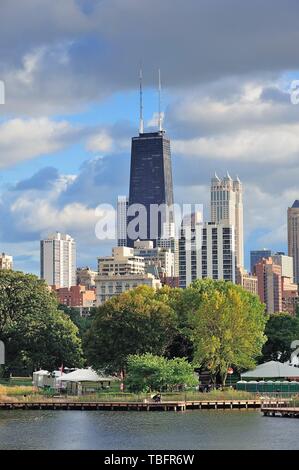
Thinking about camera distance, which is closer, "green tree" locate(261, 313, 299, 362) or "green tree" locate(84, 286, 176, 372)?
"green tree" locate(84, 286, 176, 372)

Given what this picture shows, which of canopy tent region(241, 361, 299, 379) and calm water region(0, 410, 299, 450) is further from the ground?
canopy tent region(241, 361, 299, 379)

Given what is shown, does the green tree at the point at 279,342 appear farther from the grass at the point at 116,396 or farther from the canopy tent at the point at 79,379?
the canopy tent at the point at 79,379

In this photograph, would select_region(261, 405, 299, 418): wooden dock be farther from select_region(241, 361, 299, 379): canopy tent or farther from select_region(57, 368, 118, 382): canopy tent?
select_region(57, 368, 118, 382): canopy tent

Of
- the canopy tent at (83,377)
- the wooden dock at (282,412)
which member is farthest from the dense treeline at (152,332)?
the wooden dock at (282,412)

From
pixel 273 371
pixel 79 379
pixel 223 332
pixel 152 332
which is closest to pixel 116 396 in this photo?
pixel 79 379

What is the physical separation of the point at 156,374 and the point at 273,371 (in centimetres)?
1055

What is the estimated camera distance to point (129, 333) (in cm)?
9575

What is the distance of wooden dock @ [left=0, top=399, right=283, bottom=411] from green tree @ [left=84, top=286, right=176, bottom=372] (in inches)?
455

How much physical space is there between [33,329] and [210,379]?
51.2ft

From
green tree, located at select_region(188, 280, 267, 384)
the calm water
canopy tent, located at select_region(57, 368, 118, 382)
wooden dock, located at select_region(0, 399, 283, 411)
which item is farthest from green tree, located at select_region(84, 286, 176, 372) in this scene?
the calm water

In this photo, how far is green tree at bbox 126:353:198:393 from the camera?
3410 inches

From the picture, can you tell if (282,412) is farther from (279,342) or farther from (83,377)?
(279,342)

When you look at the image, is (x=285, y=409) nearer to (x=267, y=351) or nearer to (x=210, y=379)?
(x=210, y=379)
